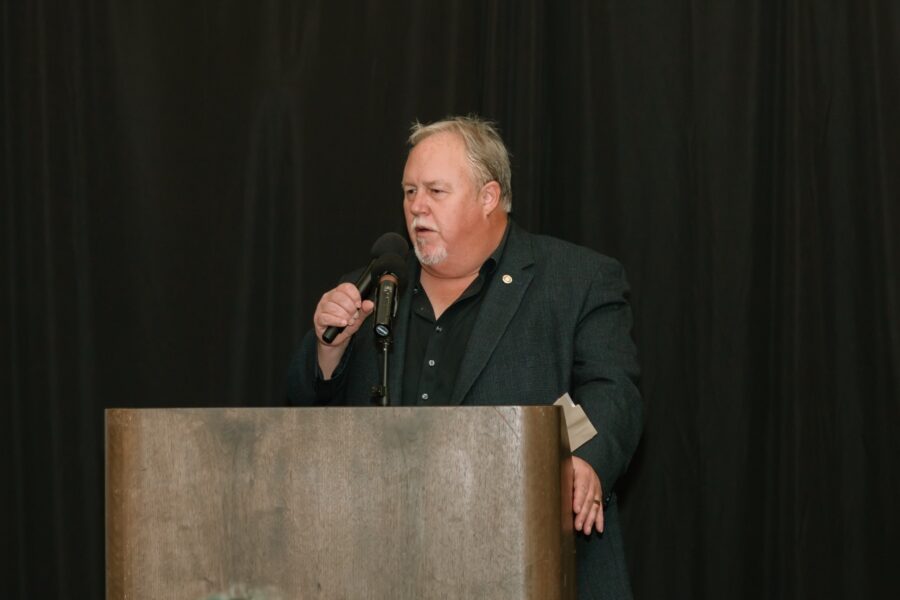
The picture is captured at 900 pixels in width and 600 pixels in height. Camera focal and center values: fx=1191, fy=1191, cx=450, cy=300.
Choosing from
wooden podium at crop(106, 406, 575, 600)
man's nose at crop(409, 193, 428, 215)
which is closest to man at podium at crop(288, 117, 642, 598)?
man's nose at crop(409, 193, 428, 215)

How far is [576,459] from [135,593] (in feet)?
3.20

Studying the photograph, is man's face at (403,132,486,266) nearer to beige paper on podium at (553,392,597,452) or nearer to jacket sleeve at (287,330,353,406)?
jacket sleeve at (287,330,353,406)

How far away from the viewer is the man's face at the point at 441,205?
312 centimetres

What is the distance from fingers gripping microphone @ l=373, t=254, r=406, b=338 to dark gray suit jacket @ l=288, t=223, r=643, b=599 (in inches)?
17.3

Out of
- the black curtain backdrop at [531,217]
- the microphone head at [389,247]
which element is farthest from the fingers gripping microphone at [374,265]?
the black curtain backdrop at [531,217]

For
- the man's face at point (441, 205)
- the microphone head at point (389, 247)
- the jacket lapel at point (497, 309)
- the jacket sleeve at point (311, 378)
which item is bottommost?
the jacket sleeve at point (311, 378)

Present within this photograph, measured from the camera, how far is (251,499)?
195 centimetres

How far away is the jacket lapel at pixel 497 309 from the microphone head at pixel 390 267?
410 millimetres

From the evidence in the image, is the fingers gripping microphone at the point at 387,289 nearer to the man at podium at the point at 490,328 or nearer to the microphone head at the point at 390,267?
the microphone head at the point at 390,267

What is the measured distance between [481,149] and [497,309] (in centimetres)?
47

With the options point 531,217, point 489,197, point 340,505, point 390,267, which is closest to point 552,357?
point 489,197

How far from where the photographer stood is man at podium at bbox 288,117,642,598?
291cm

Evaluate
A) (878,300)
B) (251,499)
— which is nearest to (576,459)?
(251,499)

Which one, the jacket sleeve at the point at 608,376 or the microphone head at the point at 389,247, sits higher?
the microphone head at the point at 389,247
